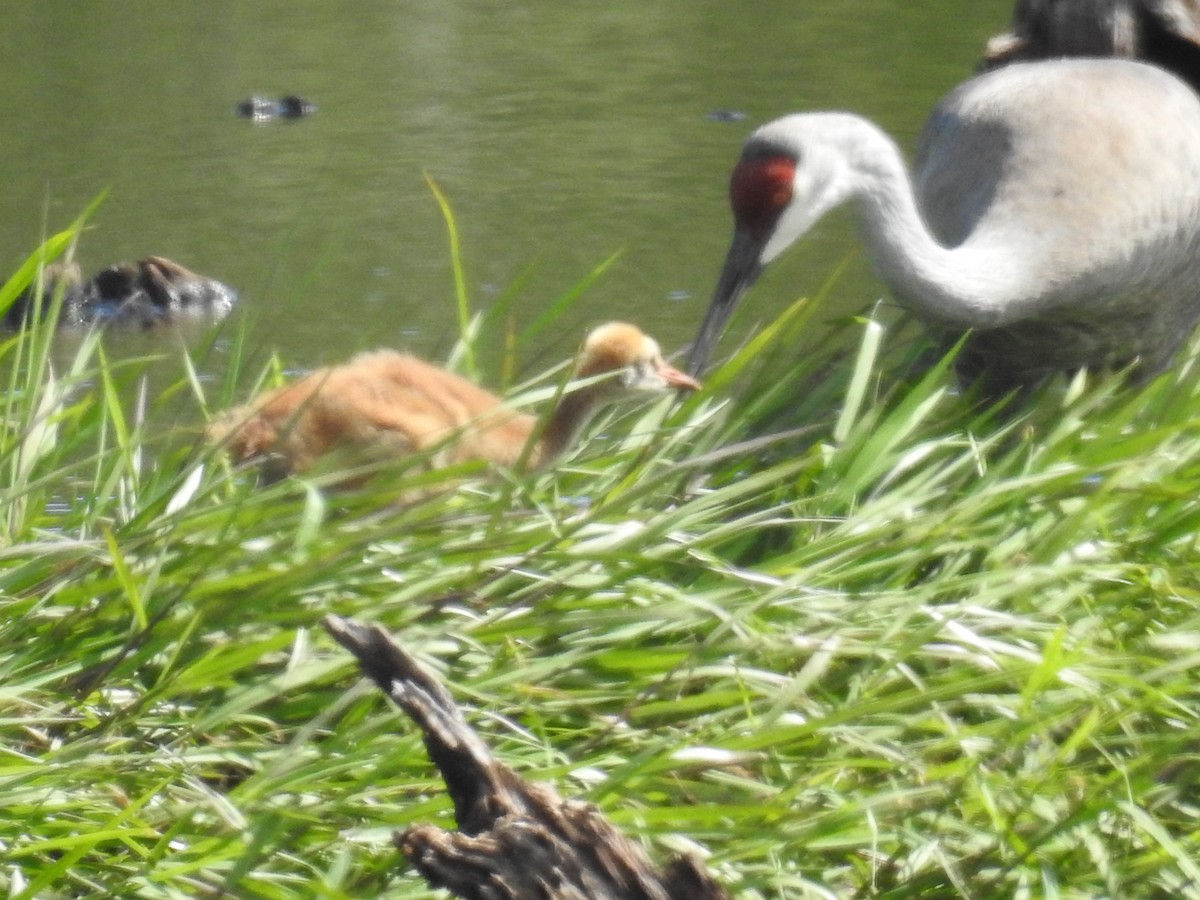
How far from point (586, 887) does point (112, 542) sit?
700mm

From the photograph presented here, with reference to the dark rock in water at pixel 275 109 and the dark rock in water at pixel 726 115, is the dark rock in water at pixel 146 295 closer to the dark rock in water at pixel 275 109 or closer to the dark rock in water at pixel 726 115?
the dark rock in water at pixel 275 109

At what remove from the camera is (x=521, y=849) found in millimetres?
1854

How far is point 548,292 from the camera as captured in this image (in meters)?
6.48

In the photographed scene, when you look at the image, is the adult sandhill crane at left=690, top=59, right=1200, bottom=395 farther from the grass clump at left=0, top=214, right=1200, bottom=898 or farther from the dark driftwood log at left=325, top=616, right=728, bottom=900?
the dark driftwood log at left=325, top=616, right=728, bottom=900

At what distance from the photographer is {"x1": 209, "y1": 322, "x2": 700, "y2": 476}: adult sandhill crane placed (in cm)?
301

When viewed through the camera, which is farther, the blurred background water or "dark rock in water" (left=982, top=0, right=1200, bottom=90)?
the blurred background water

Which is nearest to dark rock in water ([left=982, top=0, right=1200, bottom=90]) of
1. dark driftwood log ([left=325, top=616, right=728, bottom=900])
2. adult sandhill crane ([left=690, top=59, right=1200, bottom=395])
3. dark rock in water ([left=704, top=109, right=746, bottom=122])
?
adult sandhill crane ([left=690, top=59, right=1200, bottom=395])

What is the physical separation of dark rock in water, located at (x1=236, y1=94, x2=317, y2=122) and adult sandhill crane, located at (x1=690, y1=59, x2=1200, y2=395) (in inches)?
234

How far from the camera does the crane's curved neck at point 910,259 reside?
330 centimetres

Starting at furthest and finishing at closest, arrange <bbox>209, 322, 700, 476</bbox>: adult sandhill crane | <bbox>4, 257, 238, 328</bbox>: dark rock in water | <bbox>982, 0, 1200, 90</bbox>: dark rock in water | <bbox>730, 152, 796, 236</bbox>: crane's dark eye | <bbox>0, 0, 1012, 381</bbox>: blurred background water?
<bbox>0, 0, 1012, 381</bbox>: blurred background water, <bbox>4, 257, 238, 328</bbox>: dark rock in water, <bbox>982, 0, 1200, 90</bbox>: dark rock in water, <bbox>730, 152, 796, 236</bbox>: crane's dark eye, <bbox>209, 322, 700, 476</bbox>: adult sandhill crane

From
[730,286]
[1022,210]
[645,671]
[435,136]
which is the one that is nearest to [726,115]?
[435,136]

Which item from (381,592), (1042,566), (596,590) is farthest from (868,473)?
(381,592)

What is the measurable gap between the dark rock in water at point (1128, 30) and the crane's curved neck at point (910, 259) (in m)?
1.16

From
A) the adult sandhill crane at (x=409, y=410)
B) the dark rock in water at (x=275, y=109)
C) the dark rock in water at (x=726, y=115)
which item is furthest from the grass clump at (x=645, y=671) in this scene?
the dark rock in water at (x=275, y=109)
